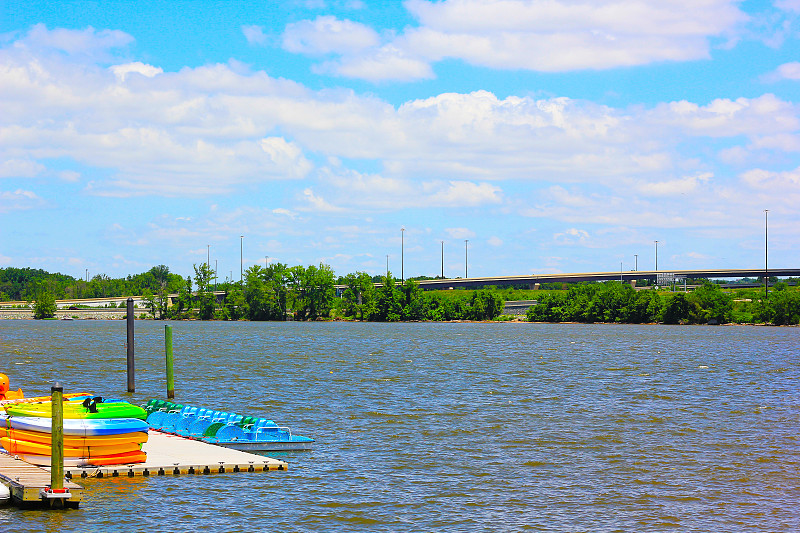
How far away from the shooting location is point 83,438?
22.9 metres

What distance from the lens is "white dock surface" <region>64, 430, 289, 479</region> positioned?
22719 mm

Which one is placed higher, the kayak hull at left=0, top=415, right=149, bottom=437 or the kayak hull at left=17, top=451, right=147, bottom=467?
the kayak hull at left=0, top=415, right=149, bottom=437

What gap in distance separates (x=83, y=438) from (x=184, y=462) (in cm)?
288

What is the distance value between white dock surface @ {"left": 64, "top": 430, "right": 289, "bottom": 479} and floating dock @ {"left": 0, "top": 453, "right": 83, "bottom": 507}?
4.14 ft

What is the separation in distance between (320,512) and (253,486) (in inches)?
118

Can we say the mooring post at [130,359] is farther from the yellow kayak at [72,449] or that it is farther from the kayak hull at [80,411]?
the yellow kayak at [72,449]

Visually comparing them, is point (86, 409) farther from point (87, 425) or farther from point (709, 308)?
point (709, 308)

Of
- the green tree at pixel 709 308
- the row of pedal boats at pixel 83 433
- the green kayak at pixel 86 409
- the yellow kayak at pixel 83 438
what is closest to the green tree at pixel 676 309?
the green tree at pixel 709 308

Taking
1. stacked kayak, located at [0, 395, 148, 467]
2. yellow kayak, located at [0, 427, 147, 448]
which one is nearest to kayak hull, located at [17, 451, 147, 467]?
stacked kayak, located at [0, 395, 148, 467]

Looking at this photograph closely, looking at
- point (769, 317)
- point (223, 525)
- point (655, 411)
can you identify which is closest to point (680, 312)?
point (769, 317)

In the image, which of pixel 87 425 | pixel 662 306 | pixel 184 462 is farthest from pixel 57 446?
pixel 662 306

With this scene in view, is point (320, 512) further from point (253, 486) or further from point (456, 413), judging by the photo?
point (456, 413)

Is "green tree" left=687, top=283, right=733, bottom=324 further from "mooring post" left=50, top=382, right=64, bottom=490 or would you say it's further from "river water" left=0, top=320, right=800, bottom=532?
"mooring post" left=50, top=382, right=64, bottom=490

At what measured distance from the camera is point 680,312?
164375mm
